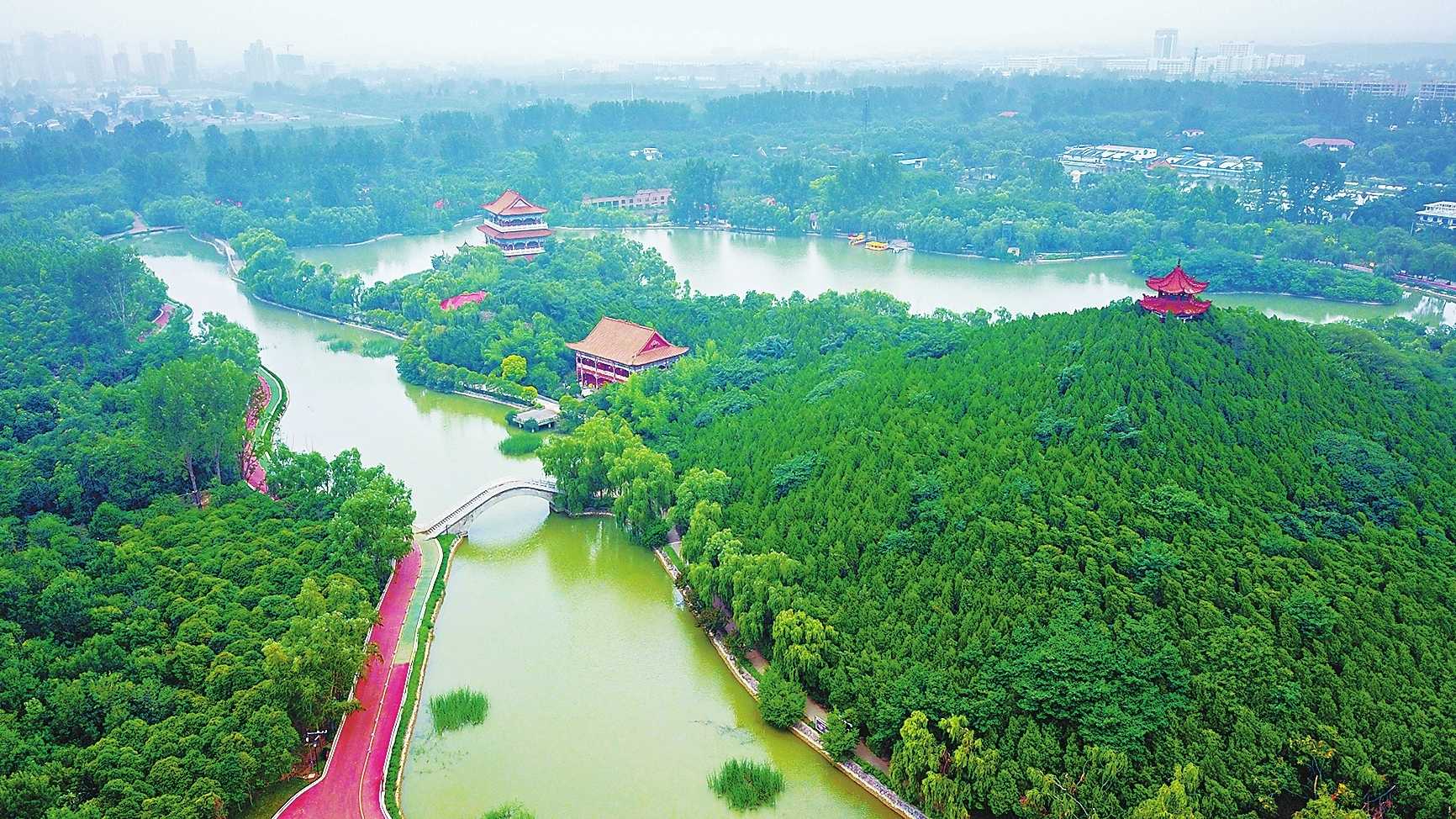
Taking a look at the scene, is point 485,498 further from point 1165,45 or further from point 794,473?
point 1165,45

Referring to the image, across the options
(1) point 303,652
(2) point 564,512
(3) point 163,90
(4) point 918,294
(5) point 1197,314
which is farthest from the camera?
(3) point 163,90

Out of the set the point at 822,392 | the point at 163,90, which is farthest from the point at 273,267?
the point at 163,90

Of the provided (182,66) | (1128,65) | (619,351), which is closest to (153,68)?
(182,66)

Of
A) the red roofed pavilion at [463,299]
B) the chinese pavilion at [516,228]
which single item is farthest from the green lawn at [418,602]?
the chinese pavilion at [516,228]

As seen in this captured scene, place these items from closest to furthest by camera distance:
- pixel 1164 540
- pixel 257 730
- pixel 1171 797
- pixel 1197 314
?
1. pixel 1171 797
2. pixel 257 730
3. pixel 1164 540
4. pixel 1197 314

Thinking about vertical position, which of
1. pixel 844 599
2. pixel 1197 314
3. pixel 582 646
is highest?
pixel 1197 314

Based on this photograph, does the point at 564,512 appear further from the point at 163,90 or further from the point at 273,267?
the point at 163,90

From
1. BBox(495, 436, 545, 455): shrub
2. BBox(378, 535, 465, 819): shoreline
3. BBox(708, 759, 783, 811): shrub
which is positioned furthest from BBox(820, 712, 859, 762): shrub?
BBox(495, 436, 545, 455): shrub
